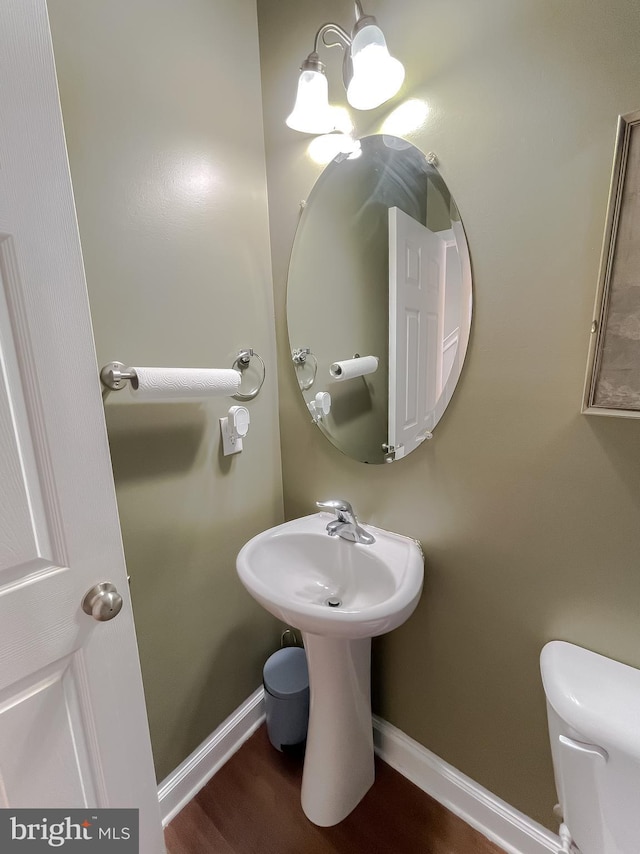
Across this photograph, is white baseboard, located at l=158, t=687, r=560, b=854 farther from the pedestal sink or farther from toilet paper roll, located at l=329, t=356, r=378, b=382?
toilet paper roll, located at l=329, t=356, r=378, b=382

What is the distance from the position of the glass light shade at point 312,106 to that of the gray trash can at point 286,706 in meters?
1.70

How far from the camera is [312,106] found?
0.98m

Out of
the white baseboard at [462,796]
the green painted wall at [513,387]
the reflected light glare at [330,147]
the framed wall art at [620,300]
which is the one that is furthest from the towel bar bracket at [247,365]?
the white baseboard at [462,796]

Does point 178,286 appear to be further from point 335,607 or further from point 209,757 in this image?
point 209,757

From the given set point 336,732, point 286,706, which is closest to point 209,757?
point 286,706

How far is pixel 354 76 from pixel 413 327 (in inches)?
23.1

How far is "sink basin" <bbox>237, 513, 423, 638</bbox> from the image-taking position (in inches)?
34.2

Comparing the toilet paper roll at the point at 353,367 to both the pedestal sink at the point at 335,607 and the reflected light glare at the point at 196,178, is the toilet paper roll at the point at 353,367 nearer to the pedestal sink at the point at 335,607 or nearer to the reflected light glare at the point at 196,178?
the pedestal sink at the point at 335,607

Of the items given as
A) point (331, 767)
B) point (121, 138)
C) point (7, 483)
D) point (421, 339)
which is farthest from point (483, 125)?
point (331, 767)

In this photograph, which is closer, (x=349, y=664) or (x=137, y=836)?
(x=137, y=836)

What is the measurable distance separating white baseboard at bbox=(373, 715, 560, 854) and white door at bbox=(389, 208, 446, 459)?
3.21ft

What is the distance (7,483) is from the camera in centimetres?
59

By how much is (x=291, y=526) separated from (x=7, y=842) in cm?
83

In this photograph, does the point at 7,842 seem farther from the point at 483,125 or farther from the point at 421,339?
the point at 483,125
